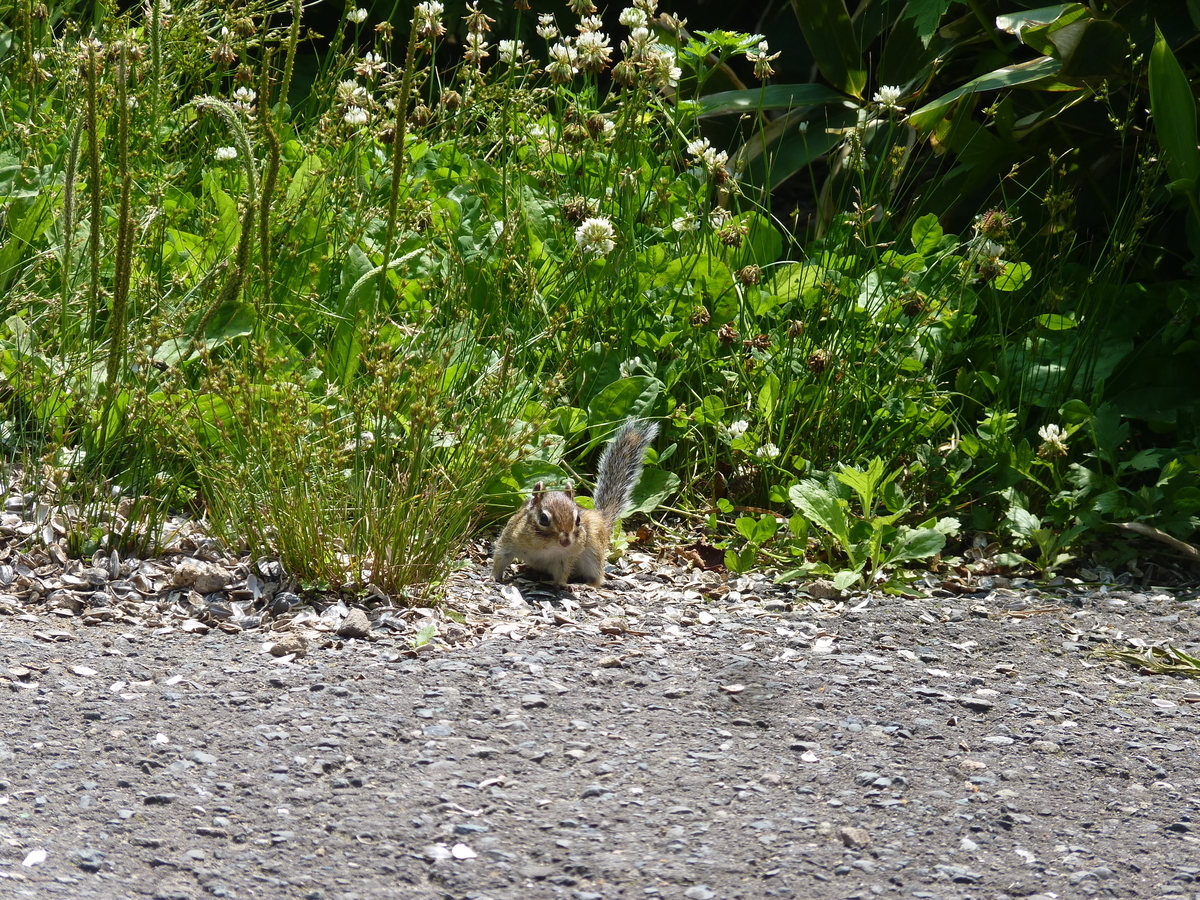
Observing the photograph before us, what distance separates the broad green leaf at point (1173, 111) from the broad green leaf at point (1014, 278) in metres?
0.52

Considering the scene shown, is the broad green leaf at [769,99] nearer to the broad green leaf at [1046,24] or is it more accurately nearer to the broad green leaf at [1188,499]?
the broad green leaf at [1046,24]

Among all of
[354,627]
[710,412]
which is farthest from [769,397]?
[354,627]

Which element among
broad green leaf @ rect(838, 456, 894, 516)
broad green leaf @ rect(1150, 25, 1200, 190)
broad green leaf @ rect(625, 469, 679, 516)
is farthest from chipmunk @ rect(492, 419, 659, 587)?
broad green leaf @ rect(1150, 25, 1200, 190)

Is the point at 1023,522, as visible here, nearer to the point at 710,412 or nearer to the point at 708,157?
the point at 710,412

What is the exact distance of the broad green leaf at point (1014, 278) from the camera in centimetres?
421

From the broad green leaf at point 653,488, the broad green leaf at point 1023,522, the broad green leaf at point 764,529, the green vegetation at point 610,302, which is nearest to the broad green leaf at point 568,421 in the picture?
the green vegetation at point 610,302

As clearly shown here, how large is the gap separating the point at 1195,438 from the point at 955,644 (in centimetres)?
133

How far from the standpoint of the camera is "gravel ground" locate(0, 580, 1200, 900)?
212 centimetres

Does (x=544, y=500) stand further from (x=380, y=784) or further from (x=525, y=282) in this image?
(x=380, y=784)

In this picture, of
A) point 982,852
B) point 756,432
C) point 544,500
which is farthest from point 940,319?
point 982,852

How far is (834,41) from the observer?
16.2ft

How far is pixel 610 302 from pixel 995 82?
4.62 ft

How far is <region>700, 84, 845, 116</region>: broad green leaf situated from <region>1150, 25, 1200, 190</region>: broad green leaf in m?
1.24

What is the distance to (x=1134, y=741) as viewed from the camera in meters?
2.68
